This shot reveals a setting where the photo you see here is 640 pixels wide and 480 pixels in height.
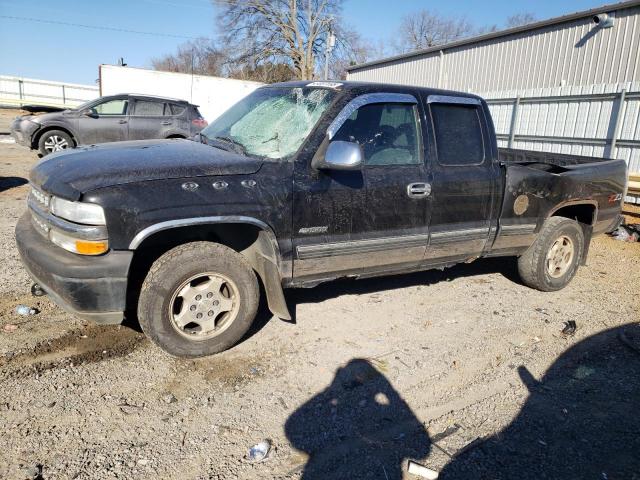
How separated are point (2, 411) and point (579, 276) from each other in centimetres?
611

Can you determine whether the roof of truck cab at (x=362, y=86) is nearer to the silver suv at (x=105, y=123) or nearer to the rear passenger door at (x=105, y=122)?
the silver suv at (x=105, y=123)

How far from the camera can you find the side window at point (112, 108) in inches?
472

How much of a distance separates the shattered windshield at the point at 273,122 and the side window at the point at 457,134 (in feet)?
3.55

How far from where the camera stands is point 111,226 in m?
2.93

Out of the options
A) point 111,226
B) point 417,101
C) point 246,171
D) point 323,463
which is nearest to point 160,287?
point 111,226

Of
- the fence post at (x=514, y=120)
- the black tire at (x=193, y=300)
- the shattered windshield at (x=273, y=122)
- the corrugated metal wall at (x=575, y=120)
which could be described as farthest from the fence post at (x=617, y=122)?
the black tire at (x=193, y=300)

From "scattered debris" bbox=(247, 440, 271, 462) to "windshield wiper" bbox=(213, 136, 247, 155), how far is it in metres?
2.08

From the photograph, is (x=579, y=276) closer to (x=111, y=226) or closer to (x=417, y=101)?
(x=417, y=101)

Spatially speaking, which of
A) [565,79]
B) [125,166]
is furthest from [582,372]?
[565,79]

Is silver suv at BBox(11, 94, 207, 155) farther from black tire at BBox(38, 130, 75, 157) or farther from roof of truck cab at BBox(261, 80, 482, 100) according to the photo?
roof of truck cab at BBox(261, 80, 482, 100)

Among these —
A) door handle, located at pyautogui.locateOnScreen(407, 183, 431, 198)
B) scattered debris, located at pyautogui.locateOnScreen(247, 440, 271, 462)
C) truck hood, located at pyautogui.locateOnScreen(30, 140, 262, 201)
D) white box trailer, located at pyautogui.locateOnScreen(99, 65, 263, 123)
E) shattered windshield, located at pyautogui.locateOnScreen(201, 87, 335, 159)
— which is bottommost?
scattered debris, located at pyautogui.locateOnScreen(247, 440, 271, 462)

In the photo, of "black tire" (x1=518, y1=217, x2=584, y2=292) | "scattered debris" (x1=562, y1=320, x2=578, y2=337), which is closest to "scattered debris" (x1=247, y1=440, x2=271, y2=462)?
"scattered debris" (x1=562, y1=320, x2=578, y2=337)

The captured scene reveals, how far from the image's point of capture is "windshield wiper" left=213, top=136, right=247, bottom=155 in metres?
3.73

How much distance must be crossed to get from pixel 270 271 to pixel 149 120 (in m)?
10.0
